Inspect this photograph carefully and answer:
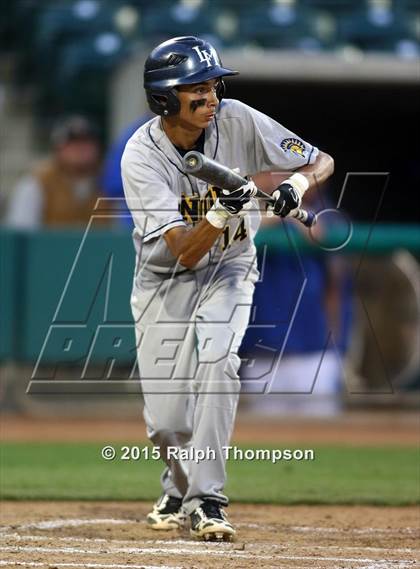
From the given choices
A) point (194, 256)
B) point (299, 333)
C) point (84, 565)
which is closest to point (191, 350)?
point (194, 256)

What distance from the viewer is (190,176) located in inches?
201

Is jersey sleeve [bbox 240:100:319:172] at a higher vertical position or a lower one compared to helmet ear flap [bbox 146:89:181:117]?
lower

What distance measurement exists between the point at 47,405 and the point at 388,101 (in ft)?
14.7

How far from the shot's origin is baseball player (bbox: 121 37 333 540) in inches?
193

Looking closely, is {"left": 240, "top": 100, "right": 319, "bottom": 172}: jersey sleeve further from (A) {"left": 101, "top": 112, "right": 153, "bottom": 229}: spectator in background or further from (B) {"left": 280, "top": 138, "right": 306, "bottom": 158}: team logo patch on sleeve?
(A) {"left": 101, "top": 112, "right": 153, "bottom": 229}: spectator in background

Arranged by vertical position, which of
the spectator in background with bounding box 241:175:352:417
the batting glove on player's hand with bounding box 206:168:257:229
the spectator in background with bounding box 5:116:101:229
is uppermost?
the batting glove on player's hand with bounding box 206:168:257:229

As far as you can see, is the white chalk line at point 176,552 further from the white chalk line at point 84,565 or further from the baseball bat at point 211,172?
the baseball bat at point 211,172

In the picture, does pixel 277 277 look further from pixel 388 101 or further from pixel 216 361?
pixel 216 361

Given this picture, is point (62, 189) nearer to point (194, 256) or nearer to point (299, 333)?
point (299, 333)

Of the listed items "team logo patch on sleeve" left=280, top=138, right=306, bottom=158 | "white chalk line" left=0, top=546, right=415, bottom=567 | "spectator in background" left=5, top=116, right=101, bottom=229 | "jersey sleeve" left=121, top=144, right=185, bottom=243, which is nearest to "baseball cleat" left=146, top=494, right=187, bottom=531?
"white chalk line" left=0, top=546, right=415, bottom=567

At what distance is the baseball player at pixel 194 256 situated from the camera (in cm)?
489

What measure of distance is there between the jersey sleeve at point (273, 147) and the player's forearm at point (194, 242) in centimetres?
59

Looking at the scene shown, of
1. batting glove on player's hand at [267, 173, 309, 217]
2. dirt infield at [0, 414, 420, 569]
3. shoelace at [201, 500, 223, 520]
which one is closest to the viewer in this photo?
dirt infield at [0, 414, 420, 569]

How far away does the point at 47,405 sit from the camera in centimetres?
1004
